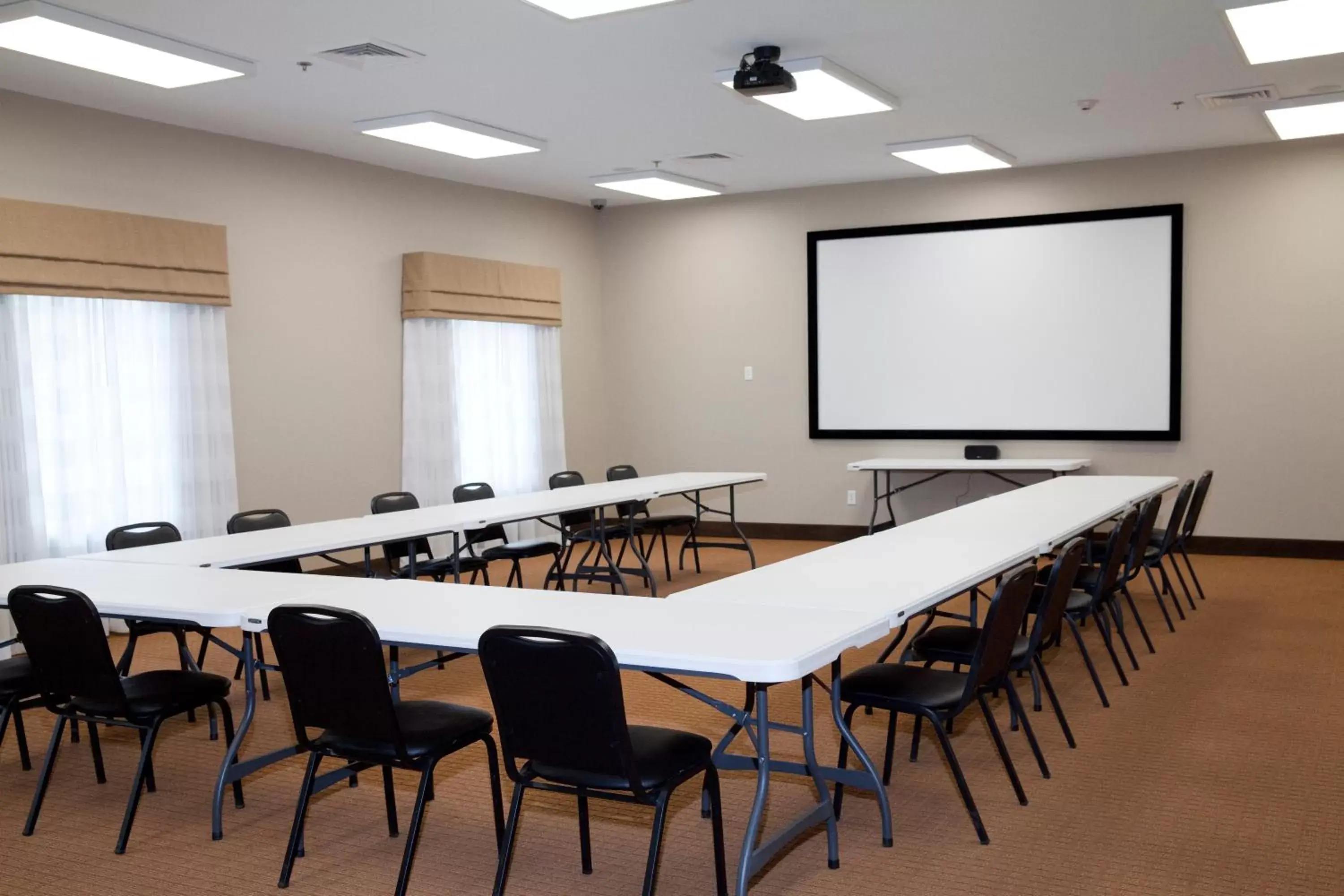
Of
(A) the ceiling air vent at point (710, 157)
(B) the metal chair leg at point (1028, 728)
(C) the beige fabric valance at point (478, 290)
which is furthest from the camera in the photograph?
(C) the beige fabric valance at point (478, 290)

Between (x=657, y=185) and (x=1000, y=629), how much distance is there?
5.77m

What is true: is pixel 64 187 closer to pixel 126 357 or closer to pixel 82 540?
pixel 126 357

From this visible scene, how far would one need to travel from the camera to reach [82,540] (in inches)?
243

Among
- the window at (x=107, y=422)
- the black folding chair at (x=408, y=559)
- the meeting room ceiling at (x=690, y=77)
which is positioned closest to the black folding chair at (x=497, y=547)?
the black folding chair at (x=408, y=559)

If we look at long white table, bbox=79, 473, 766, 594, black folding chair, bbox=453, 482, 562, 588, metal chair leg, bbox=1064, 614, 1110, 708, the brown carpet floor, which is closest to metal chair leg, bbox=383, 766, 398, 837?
the brown carpet floor

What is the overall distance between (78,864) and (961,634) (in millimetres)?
2833

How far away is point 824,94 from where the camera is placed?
18.9ft

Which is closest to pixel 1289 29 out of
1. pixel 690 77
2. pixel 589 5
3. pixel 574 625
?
pixel 690 77

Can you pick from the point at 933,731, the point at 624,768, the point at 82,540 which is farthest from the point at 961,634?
the point at 82,540

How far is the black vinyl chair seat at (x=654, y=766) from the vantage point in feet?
8.77

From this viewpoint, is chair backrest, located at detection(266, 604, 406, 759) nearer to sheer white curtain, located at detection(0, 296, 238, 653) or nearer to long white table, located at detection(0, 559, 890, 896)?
long white table, located at detection(0, 559, 890, 896)

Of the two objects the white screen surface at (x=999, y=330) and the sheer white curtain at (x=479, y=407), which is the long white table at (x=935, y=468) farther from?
the sheer white curtain at (x=479, y=407)

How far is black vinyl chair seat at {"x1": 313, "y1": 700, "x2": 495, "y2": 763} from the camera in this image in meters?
2.97

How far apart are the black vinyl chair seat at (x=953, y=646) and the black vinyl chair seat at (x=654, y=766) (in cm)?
130
